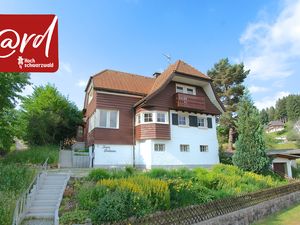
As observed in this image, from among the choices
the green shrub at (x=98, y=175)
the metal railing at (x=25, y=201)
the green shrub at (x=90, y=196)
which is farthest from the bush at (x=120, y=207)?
the green shrub at (x=98, y=175)

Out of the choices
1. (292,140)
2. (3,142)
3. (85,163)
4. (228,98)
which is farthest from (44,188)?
(292,140)

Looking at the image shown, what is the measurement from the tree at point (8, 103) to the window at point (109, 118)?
6224 mm

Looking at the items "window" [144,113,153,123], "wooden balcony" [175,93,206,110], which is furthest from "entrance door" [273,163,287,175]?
"window" [144,113,153,123]

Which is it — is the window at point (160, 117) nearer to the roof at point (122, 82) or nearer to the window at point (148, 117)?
the window at point (148, 117)

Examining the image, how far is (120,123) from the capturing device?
20.7 meters

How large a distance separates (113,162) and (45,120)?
7665 mm

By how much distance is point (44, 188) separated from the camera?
38.5 ft

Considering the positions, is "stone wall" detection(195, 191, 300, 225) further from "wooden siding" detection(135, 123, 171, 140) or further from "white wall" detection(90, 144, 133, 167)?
"white wall" detection(90, 144, 133, 167)

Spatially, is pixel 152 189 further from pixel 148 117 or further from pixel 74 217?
pixel 148 117

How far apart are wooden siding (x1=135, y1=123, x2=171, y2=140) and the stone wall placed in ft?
30.4

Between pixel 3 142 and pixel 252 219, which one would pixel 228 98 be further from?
pixel 3 142
